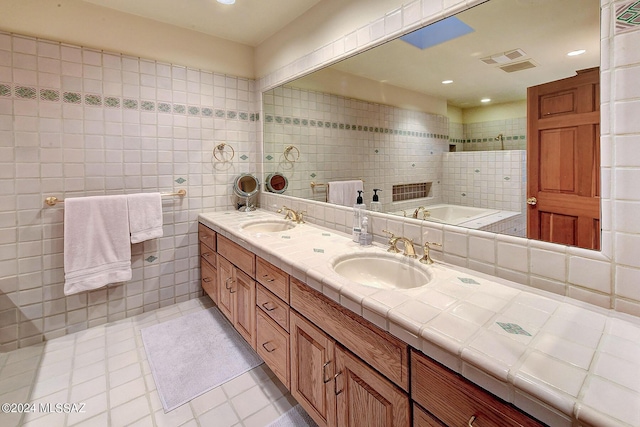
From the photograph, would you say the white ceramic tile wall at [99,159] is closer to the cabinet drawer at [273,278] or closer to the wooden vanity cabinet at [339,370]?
the cabinet drawer at [273,278]

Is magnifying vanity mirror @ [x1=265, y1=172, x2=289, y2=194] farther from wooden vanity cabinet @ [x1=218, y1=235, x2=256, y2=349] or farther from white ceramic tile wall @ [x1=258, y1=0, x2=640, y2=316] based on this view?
white ceramic tile wall @ [x1=258, y1=0, x2=640, y2=316]

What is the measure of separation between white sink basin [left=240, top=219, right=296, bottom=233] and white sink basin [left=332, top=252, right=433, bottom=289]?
78 cm

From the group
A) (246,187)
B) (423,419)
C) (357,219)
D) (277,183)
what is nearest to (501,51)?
(357,219)

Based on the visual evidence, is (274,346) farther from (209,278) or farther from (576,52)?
(576,52)

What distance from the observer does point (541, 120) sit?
0.98 meters

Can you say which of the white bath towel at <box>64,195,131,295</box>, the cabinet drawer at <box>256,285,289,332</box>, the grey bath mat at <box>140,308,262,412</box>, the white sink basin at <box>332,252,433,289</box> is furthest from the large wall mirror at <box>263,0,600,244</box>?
the white bath towel at <box>64,195,131,295</box>

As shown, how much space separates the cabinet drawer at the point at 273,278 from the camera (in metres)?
1.26

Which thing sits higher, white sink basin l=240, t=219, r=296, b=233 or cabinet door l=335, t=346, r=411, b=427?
white sink basin l=240, t=219, r=296, b=233

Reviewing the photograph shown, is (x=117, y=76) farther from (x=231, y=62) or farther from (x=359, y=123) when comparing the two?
(x=359, y=123)

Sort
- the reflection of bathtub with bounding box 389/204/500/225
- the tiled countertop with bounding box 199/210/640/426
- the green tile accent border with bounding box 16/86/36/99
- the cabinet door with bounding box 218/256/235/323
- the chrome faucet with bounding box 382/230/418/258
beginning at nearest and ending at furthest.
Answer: the tiled countertop with bounding box 199/210/640/426
the reflection of bathtub with bounding box 389/204/500/225
the chrome faucet with bounding box 382/230/418/258
the green tile accent border with bounding box 16/86/36/99
the cabinet door with bounding box 218/256/235/323

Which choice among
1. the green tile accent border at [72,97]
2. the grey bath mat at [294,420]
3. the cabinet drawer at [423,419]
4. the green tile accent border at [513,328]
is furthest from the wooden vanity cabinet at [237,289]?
the green tile accent border at [72,97]

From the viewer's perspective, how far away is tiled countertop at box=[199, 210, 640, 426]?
20.1 inches

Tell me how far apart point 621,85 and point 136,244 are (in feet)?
8.66

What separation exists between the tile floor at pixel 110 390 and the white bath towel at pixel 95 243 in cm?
40
